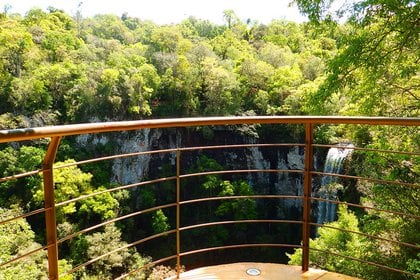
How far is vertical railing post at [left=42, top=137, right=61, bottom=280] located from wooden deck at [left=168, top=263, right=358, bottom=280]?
737mm

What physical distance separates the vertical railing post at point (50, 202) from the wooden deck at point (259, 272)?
74 centimetres

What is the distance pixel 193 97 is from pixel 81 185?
336 inches

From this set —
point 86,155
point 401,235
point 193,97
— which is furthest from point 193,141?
point 401,235

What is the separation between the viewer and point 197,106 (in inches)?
883

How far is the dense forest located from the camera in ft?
17.9

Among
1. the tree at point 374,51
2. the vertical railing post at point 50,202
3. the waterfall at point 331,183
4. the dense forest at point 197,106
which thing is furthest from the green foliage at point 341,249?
the vertical railing post at point 50,202

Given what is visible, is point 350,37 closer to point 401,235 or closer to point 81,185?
point 401,235

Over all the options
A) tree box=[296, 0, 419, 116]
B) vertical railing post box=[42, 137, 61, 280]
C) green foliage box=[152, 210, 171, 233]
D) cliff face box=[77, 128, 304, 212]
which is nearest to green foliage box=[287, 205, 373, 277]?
tree box=[296, 0, 419, 116]

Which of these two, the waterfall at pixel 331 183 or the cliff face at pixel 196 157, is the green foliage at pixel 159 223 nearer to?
the cliff face at pixel 196 157

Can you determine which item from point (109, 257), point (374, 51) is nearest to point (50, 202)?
point (374, 51)

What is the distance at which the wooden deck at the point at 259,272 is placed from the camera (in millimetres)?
1778

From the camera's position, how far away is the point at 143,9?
45.7 metres

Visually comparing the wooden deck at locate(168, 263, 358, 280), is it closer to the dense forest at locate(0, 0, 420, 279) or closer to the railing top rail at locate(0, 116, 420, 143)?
the railing top rail at locate(0, 116, 420, 143)

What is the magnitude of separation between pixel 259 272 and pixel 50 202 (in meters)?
1.12
